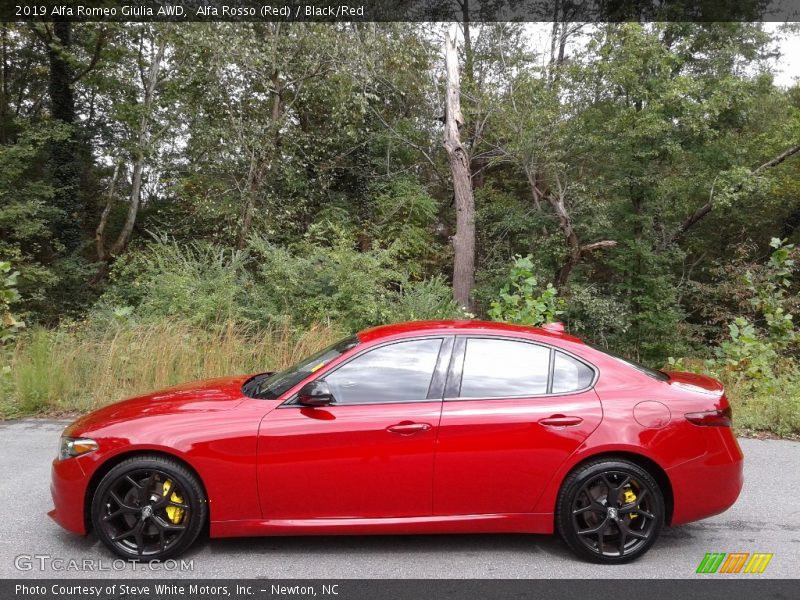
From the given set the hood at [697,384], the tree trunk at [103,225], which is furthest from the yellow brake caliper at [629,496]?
the tree trunk at [103,225]

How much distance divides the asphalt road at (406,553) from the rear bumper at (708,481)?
1.07 ft

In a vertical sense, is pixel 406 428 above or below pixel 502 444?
above

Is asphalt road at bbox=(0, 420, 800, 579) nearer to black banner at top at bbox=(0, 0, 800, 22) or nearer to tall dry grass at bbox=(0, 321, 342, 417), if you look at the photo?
tall dry grass at bbox=(0, 321, 342, 417)

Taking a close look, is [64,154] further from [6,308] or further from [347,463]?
[347,463]

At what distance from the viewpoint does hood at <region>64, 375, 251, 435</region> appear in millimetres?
3820

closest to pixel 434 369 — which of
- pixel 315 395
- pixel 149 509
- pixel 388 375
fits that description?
pixel 388 375

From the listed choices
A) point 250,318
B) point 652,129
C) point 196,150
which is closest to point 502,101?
point 652,129

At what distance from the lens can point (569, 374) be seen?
3889 millimetres

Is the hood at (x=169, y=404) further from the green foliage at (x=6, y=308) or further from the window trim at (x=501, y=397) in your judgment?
the green foliage at (x=6, y=308)

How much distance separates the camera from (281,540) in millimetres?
3943

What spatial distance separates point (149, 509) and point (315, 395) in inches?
47.4

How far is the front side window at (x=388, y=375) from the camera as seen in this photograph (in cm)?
377
